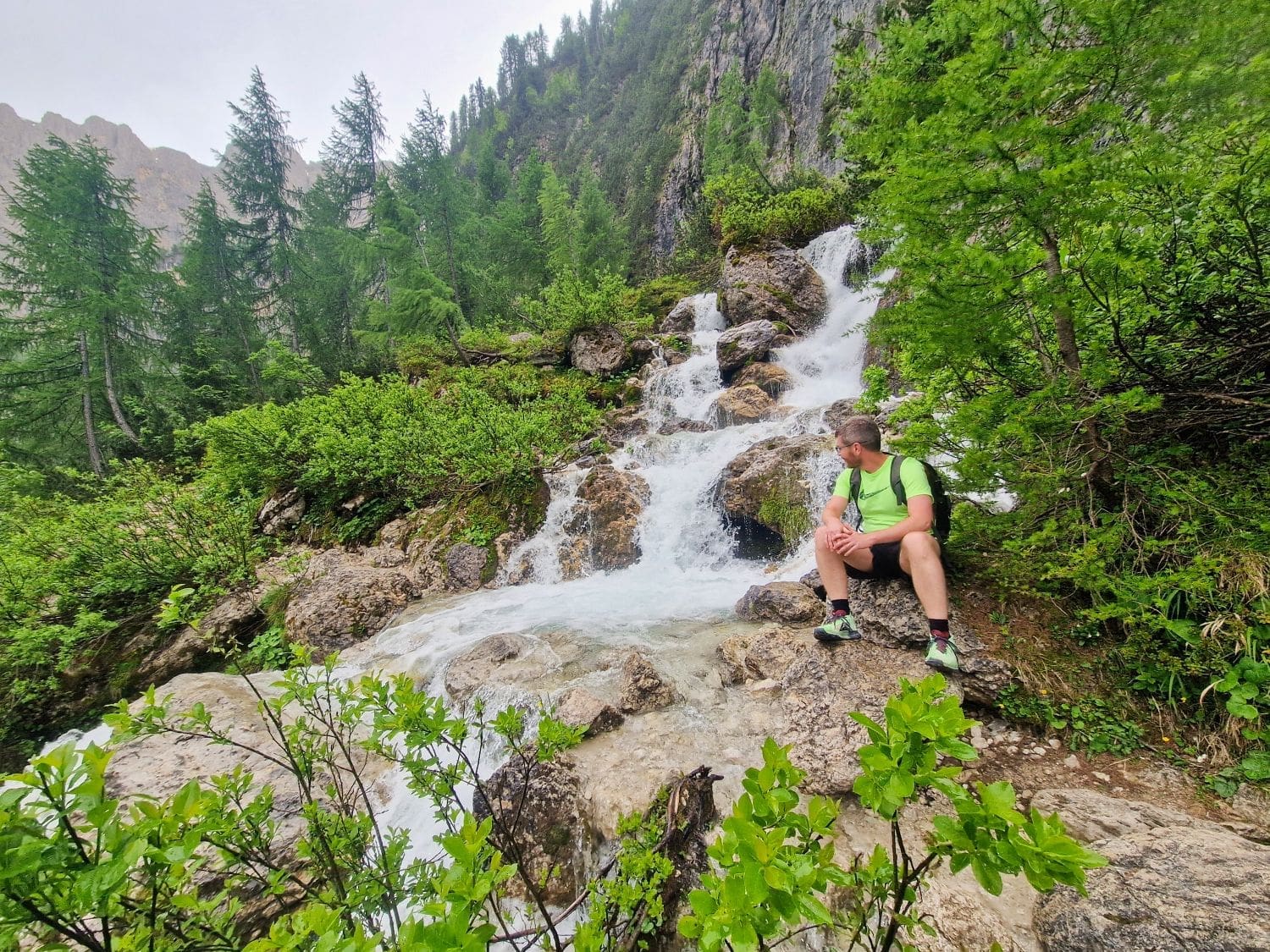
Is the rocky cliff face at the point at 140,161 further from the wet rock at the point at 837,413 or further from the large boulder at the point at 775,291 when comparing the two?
the wet rock at the point at 837,413

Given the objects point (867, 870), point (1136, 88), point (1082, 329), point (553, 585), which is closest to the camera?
point (867, 870)

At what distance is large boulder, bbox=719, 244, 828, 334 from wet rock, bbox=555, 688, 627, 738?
1298 cm

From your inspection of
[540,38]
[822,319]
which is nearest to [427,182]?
[822,319]

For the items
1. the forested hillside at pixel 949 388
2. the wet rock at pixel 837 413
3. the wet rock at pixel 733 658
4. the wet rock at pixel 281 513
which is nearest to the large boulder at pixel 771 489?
the wet rock at pixel 837 413

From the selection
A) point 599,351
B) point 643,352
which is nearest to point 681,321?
point 643,352

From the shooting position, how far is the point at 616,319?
1592 centimetres

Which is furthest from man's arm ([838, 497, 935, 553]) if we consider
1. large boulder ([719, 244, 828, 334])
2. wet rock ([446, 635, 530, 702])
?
large boulder ([719, 244, 828, 334])

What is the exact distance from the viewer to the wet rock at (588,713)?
331cm

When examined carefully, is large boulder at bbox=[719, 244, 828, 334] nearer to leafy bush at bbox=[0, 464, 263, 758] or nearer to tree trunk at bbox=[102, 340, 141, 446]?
leafy bush at bbox=[0, 464, 263, 758]

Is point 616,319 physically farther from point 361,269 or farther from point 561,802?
point 561,802

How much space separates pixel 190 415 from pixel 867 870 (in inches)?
882

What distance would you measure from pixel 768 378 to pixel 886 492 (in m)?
8.73

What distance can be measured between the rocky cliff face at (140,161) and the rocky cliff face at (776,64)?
87022 millimetres

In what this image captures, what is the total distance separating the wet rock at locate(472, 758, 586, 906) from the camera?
8.47 feet
